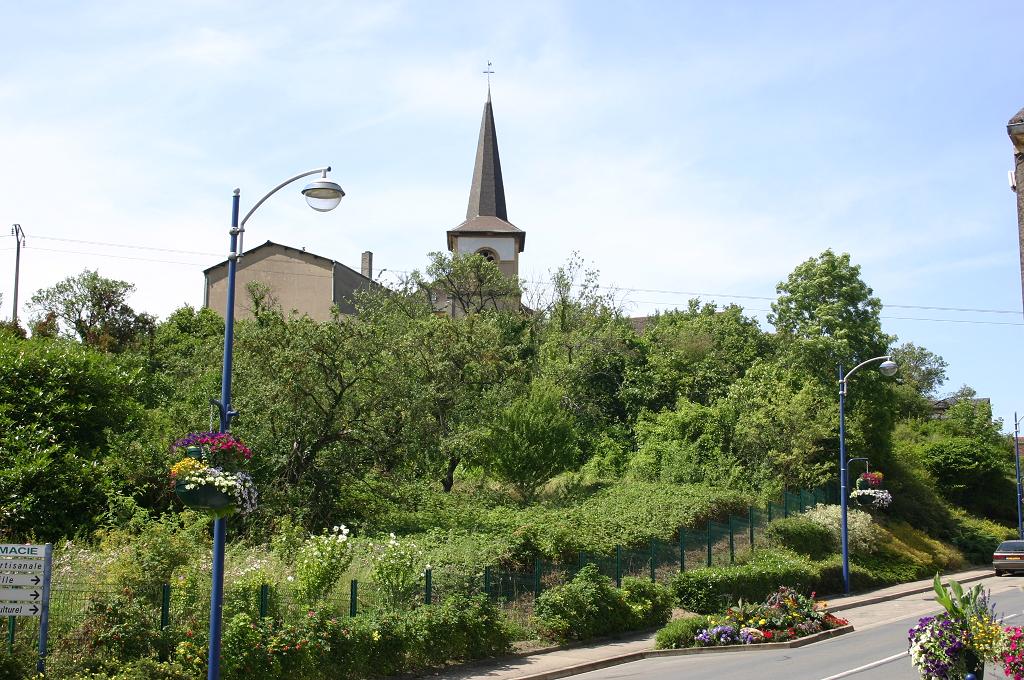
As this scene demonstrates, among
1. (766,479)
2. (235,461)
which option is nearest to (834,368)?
(766,479)

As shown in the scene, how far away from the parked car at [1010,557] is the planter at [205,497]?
33.1m

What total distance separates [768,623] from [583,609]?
3973mm

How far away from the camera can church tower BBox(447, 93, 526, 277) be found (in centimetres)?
7031

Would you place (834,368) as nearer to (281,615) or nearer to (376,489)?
(376,489)

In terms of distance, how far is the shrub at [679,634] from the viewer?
64.6 ft

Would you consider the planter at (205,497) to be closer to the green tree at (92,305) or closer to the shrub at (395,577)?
the shrub at (395,577)

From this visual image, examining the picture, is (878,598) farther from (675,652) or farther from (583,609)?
(583,609)

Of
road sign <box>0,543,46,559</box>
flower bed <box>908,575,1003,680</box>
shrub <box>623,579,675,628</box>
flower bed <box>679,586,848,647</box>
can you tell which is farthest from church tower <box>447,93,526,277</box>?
flower bed <box>908,575,1003,680</box>

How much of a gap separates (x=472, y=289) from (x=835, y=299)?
2081 centimetres

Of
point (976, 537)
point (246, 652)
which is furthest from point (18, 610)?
point (976, 537)

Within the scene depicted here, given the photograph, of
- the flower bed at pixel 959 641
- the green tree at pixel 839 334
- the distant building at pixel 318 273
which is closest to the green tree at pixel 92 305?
the distant building at pixel 318 273

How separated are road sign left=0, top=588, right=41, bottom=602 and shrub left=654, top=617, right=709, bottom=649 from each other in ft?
40.3

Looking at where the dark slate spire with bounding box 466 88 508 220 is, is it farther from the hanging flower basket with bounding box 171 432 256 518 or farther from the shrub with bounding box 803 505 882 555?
the hanging flower basket with bounding box 171 432 256 518

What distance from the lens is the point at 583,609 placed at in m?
20.5
